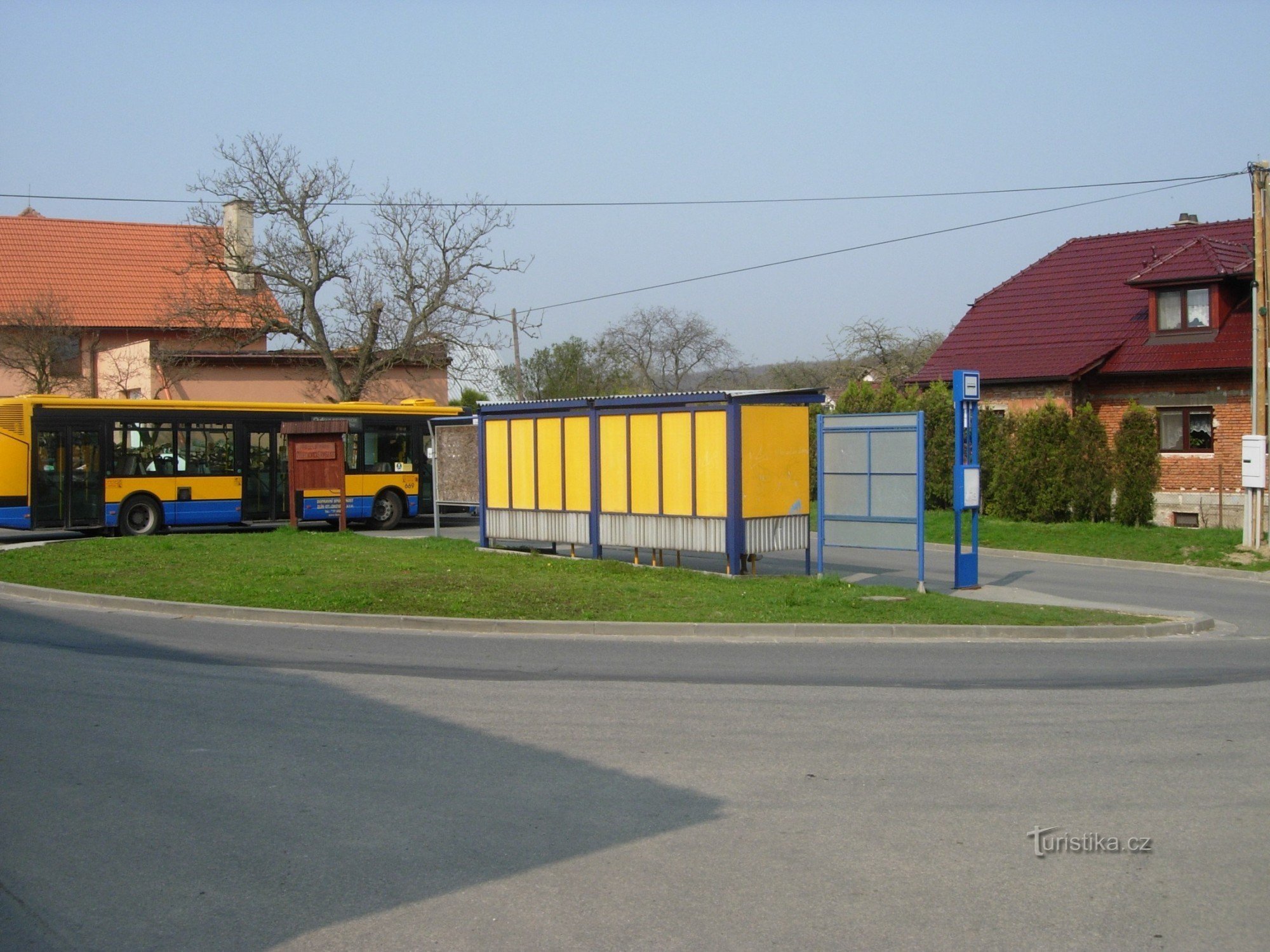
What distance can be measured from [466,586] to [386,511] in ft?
47.1

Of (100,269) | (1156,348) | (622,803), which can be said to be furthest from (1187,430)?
(100,269)

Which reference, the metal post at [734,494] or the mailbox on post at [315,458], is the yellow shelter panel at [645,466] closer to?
the metal post at [734,494]

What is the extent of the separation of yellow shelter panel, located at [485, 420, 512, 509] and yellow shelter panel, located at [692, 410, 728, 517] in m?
4.79

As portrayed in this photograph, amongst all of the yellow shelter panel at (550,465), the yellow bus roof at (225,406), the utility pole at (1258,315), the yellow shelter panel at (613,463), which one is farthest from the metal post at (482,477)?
the utility pole at (1258,315)

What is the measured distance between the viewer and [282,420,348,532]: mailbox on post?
26391mm

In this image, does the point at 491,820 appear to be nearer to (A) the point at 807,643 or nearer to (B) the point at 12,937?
(B) the point at 12,937

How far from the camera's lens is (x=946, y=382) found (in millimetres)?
35531

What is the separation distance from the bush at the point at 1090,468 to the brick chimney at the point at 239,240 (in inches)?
1042

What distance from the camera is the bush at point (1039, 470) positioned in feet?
94.7

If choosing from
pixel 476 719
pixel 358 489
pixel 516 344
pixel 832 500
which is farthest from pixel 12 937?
pixel 516 344

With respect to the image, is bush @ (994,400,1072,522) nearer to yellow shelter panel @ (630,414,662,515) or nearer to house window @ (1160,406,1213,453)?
house window @ (1160,406,1213,453)

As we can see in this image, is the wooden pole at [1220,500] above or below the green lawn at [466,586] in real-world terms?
above

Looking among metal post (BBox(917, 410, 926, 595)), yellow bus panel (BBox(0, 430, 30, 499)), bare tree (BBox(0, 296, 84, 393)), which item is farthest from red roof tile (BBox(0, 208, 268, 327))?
metal post (BBox(917, 410, 926, 595))

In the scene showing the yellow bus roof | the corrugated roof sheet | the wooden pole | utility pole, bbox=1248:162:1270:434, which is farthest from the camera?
the wooden pole
